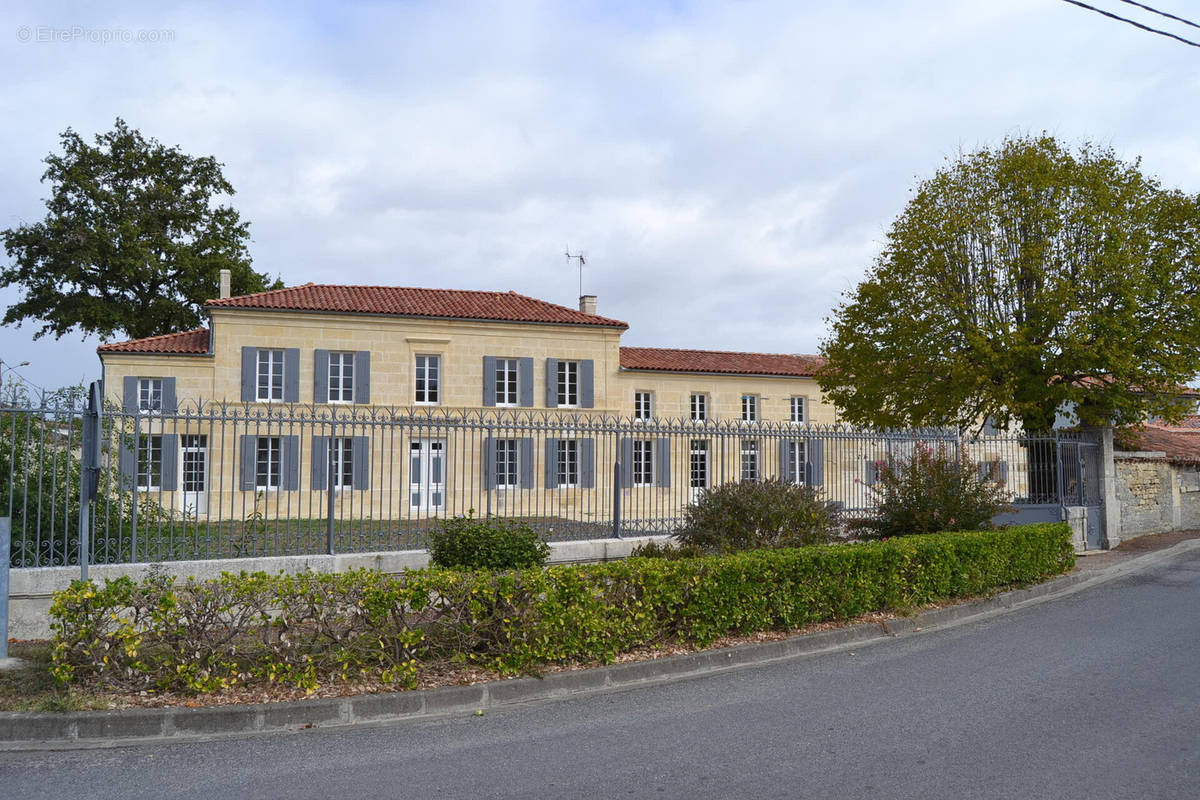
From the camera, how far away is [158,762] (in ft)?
17.3

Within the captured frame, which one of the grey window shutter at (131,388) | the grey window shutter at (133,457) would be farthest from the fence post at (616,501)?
the grey window shutter at (131,388)

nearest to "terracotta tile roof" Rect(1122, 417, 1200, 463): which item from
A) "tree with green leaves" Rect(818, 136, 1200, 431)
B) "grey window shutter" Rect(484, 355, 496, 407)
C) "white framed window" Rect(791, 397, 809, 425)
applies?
"tree with green leaves" Rect(818, 136, 1200, 431)

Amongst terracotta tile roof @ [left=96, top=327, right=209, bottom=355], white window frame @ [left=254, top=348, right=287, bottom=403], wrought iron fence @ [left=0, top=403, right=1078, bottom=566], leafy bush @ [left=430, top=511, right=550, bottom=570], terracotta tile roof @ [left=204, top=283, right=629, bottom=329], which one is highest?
terracotta tile roof @ [left=204, top=283, right=629, bottom=329]

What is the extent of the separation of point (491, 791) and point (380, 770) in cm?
78

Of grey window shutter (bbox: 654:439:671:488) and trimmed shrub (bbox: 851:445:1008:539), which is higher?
grey window shutter (bbox: 654:439:671:488)

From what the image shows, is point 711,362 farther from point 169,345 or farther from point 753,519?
point 753,519

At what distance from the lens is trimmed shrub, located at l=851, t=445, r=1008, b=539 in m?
12.1

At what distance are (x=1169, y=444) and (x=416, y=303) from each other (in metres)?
22.3

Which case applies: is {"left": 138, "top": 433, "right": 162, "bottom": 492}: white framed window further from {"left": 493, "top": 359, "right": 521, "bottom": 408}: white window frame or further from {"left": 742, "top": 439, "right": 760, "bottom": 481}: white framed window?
{"left": 493, "top": 359, "right": 521, "bottom": 408}: white window frame

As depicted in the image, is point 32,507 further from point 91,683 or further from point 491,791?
point 491,791

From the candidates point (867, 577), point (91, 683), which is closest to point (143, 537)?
point (91, 683)

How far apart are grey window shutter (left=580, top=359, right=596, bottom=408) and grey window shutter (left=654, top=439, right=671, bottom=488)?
50.0ft

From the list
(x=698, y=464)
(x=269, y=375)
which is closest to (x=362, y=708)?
(x=698, y=464)

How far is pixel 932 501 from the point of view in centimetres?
1213
